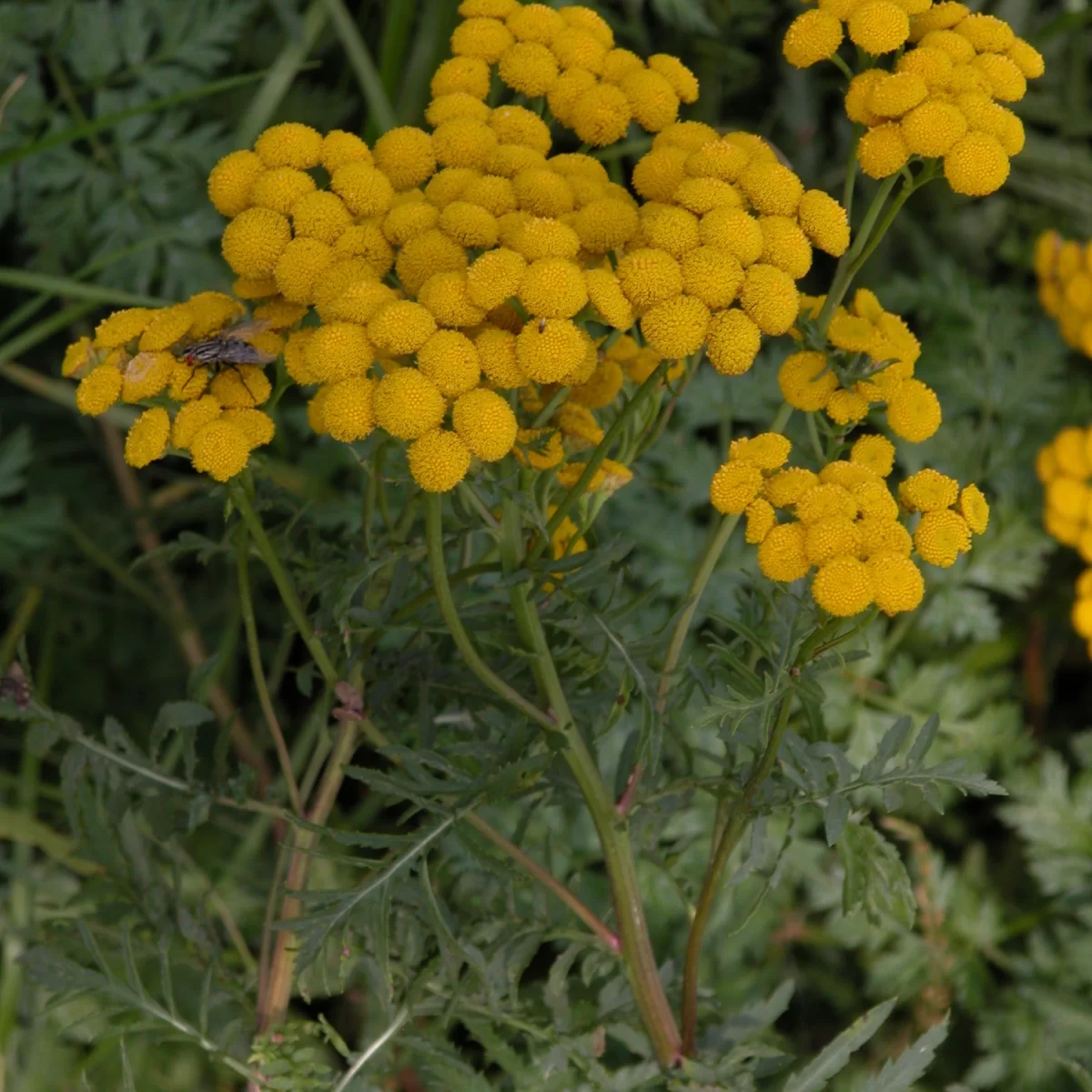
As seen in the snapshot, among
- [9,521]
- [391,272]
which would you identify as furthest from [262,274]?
[9,521]

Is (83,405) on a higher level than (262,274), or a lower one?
lower

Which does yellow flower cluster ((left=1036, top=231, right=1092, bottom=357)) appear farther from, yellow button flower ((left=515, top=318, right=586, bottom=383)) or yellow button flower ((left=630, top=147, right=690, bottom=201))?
yellow button flower ((left=515, top=318, right=586, bottom=383))

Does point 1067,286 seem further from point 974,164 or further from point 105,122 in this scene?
point 105,122

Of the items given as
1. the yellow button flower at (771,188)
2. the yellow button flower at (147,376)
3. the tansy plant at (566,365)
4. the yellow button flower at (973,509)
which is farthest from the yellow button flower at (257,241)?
the yellow button flower at (973,509)

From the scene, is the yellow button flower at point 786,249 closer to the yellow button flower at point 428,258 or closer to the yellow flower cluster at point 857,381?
the yellow flower cluster at point 857,381

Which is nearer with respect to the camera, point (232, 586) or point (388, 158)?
point (388, 158)

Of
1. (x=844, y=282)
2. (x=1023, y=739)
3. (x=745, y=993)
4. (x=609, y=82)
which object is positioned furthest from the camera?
(x=1023, y=739)

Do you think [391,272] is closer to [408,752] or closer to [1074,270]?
[408,752]

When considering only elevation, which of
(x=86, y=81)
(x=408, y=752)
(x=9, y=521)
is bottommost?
(x=9, y=521)
